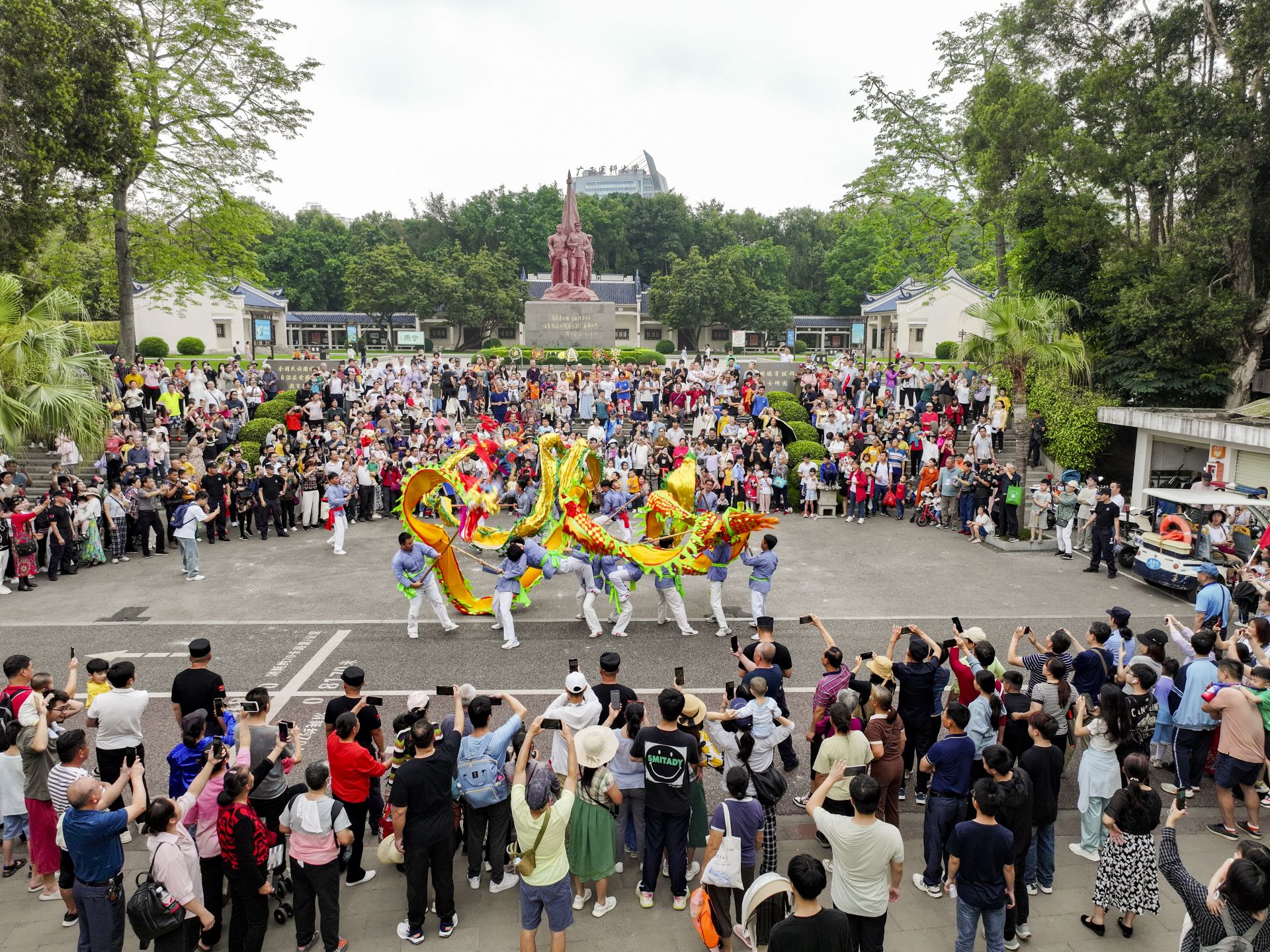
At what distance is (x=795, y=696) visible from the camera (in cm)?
1027

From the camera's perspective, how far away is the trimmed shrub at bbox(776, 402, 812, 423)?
24.6 meters

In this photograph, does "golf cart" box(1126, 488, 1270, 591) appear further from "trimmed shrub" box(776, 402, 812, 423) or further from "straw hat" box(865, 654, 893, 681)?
"trimmed shrub" box(776, 402, 812, 423)

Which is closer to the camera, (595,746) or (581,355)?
(595,746)

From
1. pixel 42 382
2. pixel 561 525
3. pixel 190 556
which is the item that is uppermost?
pixel 42 382

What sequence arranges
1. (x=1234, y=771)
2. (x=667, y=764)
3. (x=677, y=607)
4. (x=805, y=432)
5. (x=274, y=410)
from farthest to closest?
(x=274, y=410), (x=805, y=432), (x=677, y=607), (x=1234, y=771), (x=667, y=764)

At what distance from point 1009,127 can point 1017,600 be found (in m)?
13.4

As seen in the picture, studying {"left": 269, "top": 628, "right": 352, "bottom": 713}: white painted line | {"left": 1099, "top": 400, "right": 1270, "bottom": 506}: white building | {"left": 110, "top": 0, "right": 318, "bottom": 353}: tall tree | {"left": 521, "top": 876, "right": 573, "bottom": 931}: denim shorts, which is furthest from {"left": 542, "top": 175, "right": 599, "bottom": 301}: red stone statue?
{"left": 521, "top": 876, "right": 573, "bottom": 931}: denim shorts

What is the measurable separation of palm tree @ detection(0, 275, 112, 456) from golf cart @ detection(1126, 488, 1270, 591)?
21029 millimetres

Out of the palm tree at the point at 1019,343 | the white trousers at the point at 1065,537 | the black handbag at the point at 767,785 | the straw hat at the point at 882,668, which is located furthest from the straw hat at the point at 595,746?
the palm tree at the point at 1019,343

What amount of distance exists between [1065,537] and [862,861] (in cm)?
1400

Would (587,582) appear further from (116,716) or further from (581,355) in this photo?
(581,355)

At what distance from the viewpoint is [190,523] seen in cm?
1505

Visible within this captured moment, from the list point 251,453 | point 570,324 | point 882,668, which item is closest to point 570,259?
point 570,324

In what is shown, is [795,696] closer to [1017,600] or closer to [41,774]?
[1017,600]
